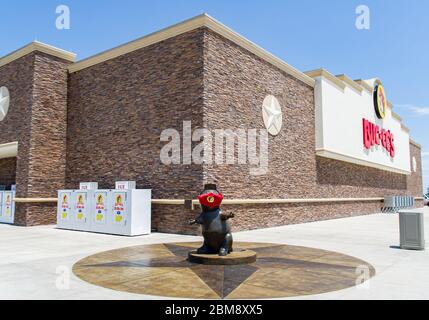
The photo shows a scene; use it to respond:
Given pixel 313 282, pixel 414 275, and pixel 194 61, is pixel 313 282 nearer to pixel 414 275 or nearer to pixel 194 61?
pixel 414 275

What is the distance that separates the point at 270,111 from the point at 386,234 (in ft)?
24.2

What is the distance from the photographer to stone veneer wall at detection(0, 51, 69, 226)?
1717cm

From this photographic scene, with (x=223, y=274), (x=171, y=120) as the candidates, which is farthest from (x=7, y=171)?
(x=223, y=274)

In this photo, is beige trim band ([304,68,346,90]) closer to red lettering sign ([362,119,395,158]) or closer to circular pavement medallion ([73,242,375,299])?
red lettering sign ([362,119,395,158])

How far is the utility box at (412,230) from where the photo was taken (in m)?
10.00

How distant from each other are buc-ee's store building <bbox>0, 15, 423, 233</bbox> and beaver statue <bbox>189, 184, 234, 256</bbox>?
519cm

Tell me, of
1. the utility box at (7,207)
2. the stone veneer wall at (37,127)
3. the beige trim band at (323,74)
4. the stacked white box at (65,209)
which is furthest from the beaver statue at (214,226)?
the beige trim band at (323,74)

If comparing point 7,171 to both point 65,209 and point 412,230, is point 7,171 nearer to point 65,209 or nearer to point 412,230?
point 65,209

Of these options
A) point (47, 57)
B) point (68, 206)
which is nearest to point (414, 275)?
point (68, 206)

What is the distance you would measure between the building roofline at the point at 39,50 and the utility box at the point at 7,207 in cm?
702

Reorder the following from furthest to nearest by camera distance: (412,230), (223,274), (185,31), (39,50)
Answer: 1. (39,50)
2. (185,31)
3. (412,230)
4. (223,274)

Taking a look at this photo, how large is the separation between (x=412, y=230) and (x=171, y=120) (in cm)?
925

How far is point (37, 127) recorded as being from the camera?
57.5ft
